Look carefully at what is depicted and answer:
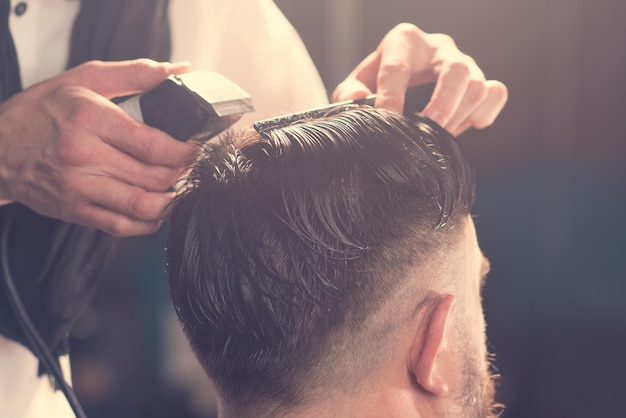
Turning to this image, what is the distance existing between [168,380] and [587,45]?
3.47 feet

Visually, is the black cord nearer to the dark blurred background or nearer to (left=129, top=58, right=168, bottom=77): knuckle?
(left=129, top=58, right=168, bottom=77): knuckle

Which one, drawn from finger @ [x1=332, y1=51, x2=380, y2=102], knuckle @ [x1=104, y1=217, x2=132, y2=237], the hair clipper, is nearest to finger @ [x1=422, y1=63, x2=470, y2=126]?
finger @ [x1=332, y1=51, x2=380, y2=102]

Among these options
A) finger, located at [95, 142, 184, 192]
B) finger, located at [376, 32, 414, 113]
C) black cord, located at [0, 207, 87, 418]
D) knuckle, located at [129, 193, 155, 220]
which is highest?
finger, located at [376, 32, 414, 113]

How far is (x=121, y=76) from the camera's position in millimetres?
752

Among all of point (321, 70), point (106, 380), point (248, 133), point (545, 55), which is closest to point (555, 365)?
point (545, 55)

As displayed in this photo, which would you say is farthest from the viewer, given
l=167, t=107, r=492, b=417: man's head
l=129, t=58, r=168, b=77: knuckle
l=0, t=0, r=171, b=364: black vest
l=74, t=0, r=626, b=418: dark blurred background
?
l=74, t=0, r=626, b=418: dark blurred background

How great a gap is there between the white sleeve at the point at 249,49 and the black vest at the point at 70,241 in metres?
0.05

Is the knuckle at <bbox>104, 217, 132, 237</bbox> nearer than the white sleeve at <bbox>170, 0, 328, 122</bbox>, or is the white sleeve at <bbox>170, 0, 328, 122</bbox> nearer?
the knuckle at <bbox>104, 217, 132, 237</bbox>

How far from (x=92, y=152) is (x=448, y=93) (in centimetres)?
41

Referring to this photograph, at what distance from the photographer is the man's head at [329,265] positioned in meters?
0.62

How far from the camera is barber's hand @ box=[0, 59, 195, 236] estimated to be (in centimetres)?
69

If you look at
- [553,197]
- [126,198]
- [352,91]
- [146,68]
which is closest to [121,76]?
[146,68]

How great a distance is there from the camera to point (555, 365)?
4.66ft

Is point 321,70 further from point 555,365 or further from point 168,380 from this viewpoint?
point 555,365
